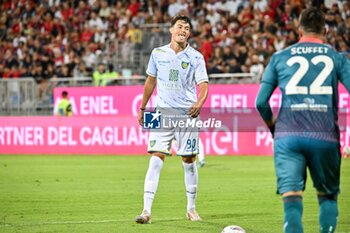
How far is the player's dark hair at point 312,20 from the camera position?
302 inches

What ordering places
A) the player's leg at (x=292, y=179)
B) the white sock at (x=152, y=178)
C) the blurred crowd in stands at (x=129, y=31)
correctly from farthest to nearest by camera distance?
the blurred crowd in stands at (x=129, y=31) → the white sock at (x=152, y=178) → the player's leg at (x=292, y=179)

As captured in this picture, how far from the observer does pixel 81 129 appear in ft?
96.4

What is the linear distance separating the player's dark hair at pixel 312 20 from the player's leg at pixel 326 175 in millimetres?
991

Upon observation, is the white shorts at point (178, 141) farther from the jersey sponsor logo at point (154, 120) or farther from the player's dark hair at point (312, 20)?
the player's dark hair at point (312, 20)

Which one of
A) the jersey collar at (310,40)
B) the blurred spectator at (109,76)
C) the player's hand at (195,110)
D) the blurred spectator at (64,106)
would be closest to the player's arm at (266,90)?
the jersey collar at (310,40)

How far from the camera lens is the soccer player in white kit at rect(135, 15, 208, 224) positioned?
11633mm

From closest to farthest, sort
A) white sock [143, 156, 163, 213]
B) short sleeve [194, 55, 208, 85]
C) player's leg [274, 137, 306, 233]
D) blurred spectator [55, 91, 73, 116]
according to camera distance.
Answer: player's leg [274, 137, 306, 233]
white sock [143, 156, 163, 213]
short sleeve [194, 55, 208, 85]
blurred spectator [55, 91, 73, 116]

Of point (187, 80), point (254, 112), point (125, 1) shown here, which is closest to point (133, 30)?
A: point (125, 1)

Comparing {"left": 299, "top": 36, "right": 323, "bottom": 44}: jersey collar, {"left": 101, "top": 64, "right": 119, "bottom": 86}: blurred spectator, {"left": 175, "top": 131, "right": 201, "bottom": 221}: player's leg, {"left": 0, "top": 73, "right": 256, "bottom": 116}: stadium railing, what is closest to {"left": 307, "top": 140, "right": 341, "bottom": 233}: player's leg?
{"left": 299, "top": 36, "right": 323, "bottom": 44}: jersey collar

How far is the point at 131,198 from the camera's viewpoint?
1491 cm

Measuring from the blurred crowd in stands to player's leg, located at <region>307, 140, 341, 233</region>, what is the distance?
18.7m

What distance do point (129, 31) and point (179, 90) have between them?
20763mm

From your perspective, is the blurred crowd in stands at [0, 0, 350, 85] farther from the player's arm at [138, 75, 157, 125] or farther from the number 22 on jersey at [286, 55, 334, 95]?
the number 22 on jersey at [286, 55, 334, 95]

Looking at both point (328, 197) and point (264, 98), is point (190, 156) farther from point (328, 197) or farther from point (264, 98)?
point (264, 98)
